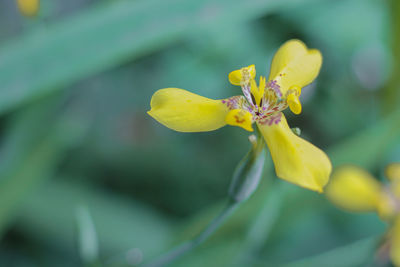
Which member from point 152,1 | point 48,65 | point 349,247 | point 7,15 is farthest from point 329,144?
point 7,15

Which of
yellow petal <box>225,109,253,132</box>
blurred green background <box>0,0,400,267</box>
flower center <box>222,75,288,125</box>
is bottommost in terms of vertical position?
yellow petal <box>225,109,253,132</box>

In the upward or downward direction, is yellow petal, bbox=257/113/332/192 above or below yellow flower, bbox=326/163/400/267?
below

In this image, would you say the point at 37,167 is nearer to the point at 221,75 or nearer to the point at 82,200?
the point at 82,200

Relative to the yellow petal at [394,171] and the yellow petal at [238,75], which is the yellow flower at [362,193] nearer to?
the yellow petal at [394,171]

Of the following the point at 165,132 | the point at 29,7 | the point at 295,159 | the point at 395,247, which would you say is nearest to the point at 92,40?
the point at 29,7

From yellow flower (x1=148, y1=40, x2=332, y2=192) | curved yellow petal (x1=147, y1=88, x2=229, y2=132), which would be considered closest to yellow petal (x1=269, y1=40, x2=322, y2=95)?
yellow flower (x1=148, y1=40, x2=332, y2=192)

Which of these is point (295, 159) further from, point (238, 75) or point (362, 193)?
point (362, 193)

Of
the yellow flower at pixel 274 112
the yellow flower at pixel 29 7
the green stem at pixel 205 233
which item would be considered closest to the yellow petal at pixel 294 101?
the yellow flower at pixel 274 112

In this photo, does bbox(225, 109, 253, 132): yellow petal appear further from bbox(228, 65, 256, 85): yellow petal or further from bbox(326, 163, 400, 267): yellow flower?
bbox(326, 163, 400, 267): yellow flower
